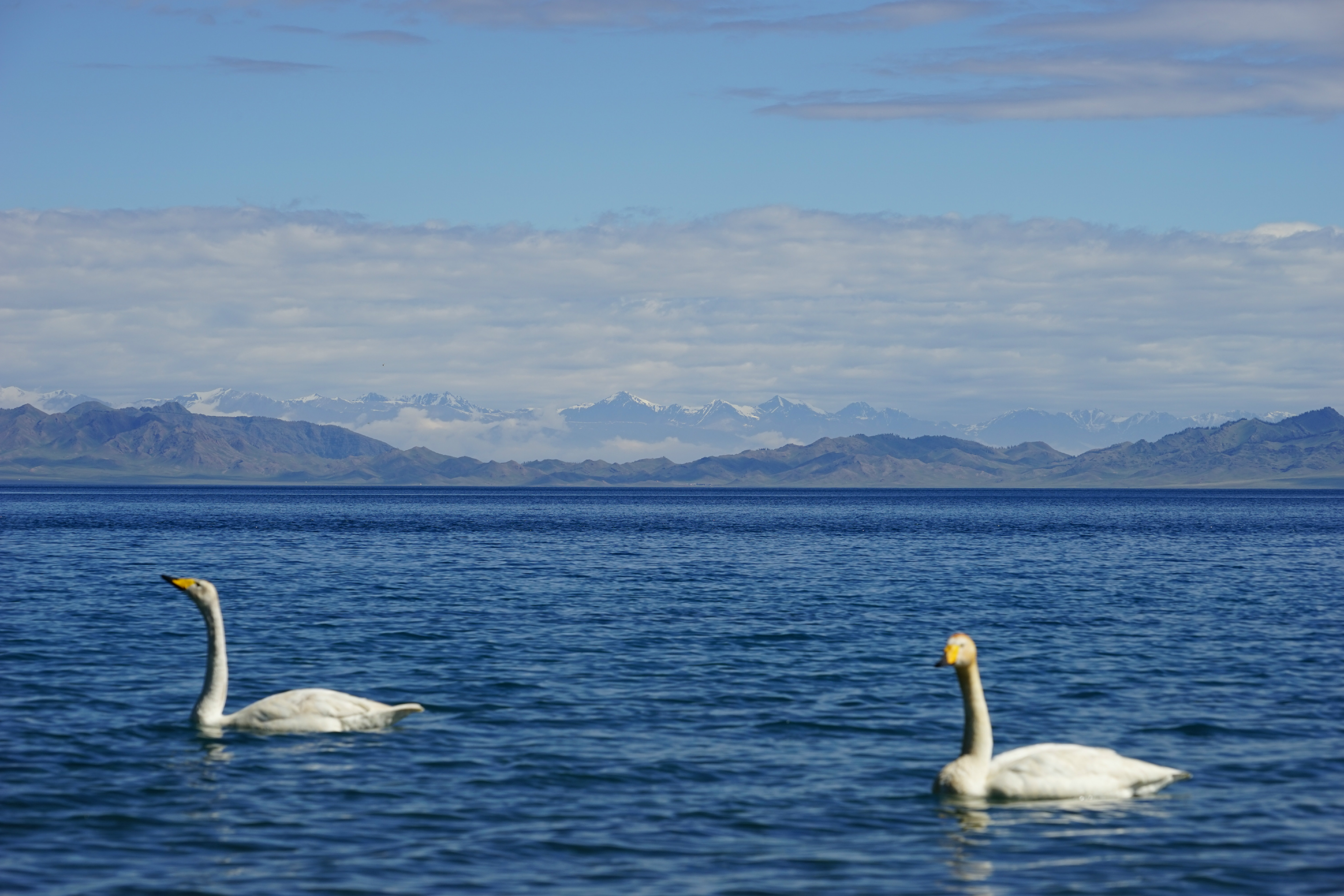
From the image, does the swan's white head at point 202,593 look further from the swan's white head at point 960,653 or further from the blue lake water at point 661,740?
the swan's white head at point 960,653

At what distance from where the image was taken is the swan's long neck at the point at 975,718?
1830cm

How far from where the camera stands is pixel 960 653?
17812 millimetres

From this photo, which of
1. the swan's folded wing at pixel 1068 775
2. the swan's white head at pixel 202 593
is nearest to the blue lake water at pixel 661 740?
the swan's folded wing at pixel 1068 775

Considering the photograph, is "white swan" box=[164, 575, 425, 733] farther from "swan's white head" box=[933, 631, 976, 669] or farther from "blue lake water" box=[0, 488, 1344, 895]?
"swan's white head" box=[933, 631, 976, 669]

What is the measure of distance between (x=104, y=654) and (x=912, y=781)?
21067mm

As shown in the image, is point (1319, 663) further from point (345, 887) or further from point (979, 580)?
point (979, 580)

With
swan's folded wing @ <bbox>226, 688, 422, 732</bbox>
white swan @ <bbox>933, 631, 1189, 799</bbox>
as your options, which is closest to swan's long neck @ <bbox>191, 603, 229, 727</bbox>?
swan's folded wing @ <bbox>226, 688, 422, 732</bbox>

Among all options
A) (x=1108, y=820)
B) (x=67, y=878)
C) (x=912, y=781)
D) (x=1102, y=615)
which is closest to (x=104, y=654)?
(x=67, y=878)

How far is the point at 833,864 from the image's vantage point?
15.6 m

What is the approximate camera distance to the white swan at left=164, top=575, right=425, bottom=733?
22.5 m

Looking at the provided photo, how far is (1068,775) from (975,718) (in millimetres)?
1397

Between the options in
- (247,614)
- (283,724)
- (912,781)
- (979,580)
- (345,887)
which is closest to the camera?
(345,887)

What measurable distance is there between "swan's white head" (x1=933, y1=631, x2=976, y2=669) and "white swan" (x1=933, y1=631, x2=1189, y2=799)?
0.06 ft

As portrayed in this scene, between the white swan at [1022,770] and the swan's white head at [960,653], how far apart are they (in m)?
0.02
